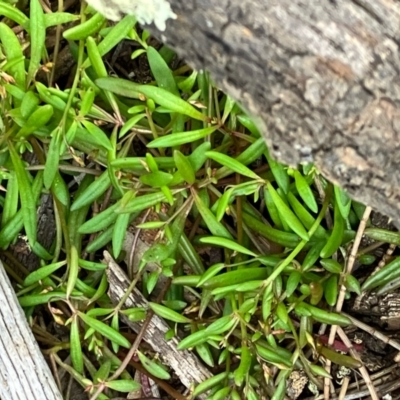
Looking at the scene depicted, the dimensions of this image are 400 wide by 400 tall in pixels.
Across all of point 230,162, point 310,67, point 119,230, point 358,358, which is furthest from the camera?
point 358,358

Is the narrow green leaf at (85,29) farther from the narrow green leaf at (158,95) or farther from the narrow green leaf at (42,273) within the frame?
the narrow green leaf at (42,273)

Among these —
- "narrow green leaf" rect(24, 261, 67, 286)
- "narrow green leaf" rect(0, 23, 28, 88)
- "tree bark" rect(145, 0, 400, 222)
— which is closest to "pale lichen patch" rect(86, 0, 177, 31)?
"tree bark" rect(145, 0, 400, 222)

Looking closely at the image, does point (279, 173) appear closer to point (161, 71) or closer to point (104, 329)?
point (161, 71)

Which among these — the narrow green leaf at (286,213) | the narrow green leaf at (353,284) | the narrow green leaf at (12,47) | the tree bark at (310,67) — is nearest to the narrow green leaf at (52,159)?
the narrow green leaf at (12,47)

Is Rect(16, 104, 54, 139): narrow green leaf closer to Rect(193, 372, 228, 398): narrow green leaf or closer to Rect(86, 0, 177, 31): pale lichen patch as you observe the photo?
Rect(86, 0, 177, 31): pale lichen patch

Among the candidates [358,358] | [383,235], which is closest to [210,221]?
[383,235]

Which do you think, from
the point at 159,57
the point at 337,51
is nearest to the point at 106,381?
the point at 159,57
